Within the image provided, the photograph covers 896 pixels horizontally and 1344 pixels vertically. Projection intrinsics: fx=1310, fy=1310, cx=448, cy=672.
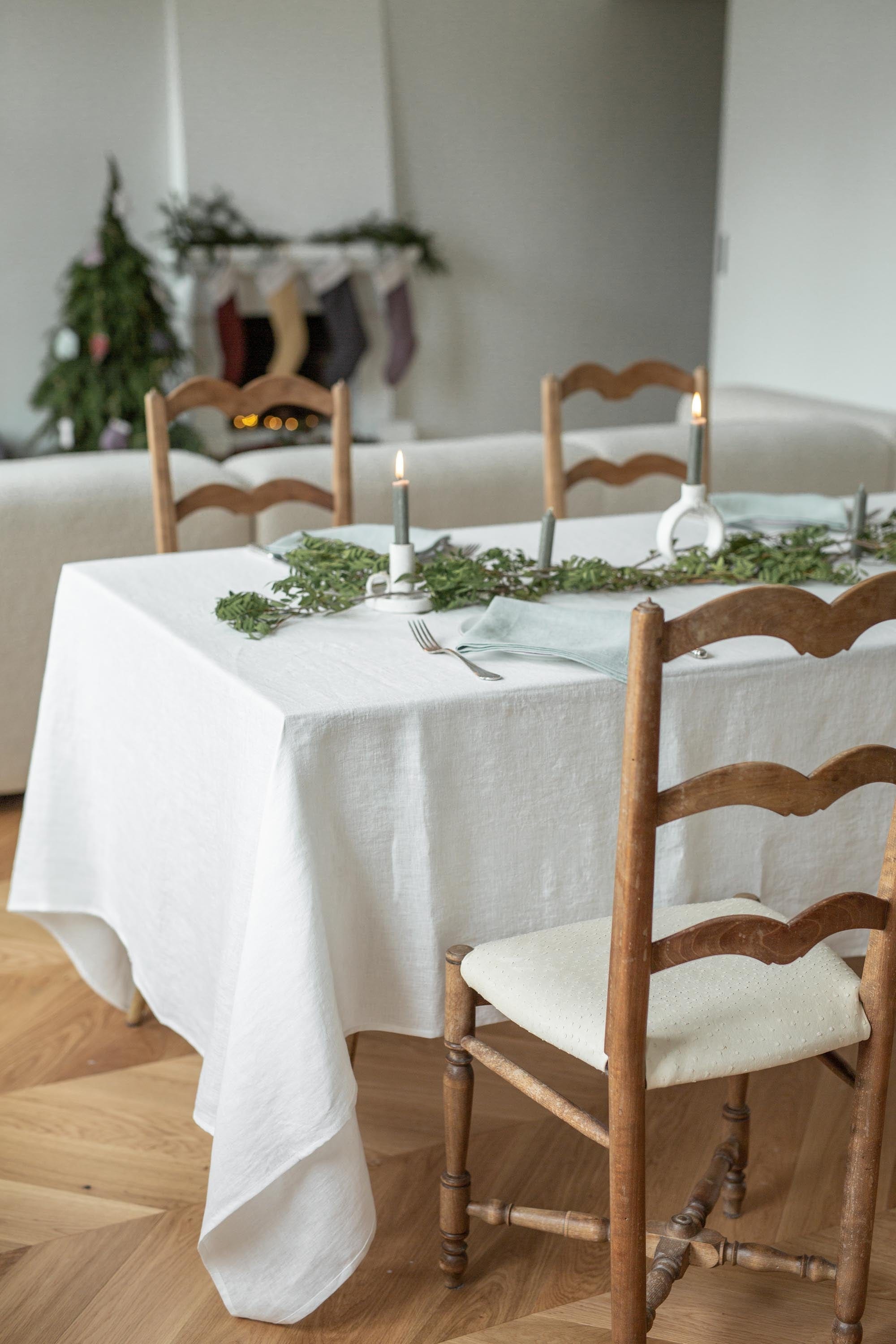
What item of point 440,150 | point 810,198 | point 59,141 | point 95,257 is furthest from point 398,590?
point 440,150

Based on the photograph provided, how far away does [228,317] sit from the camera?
244 inches

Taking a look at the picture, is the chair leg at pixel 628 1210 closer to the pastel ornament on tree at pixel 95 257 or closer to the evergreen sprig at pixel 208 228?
the pastel ornament on tree at pixel 95 257

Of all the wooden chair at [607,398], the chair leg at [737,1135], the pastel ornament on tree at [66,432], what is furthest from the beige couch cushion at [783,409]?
the pastel ornament on tree at [66,432]

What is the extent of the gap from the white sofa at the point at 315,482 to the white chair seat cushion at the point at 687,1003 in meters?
1.52

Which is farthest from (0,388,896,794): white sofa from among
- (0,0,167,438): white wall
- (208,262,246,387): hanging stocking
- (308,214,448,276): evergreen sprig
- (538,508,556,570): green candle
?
(0,0,167,438): white wall

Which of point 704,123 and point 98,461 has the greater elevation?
point 704,123

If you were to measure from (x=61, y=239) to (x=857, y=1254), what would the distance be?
6.02 meters

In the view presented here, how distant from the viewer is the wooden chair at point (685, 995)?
1038mm

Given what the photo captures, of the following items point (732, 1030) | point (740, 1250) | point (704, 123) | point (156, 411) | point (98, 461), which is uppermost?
point (704, 123)

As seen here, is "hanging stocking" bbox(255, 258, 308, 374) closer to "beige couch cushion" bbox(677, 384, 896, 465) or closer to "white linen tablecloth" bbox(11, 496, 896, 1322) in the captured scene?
"beige couch cushion" bbox(677, 384, 896, 465)

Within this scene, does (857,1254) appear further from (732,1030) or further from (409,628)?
(409,628)

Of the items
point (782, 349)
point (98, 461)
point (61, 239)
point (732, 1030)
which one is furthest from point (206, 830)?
point (61, 239)

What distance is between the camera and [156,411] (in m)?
2.21

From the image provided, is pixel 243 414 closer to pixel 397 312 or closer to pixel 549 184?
pixel 397 312
